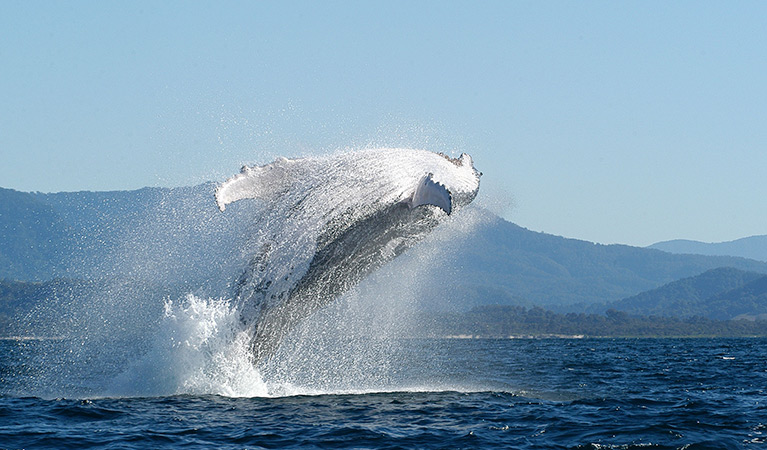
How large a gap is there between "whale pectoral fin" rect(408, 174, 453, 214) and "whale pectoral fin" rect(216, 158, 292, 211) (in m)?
2.55

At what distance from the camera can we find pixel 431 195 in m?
13.6

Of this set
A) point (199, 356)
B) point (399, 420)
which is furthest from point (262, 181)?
point (399, 420)

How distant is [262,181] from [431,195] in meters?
3.32

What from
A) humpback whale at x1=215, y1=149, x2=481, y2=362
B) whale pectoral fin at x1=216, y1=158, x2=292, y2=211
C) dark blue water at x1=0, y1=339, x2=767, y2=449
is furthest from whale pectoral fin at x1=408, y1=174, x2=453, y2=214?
dark blue water at x1=0, y1=339, x2=767, y2=449

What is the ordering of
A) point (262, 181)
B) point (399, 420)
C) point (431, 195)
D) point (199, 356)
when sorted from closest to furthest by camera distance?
1. point (399, 420)
2. point (431, 195)
3. point (262, 181)
4. point (199, 356)

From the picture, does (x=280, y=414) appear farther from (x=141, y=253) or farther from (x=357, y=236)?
(x=141, y=253)

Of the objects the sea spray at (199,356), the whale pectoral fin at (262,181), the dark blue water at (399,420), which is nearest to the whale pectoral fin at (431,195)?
the whale pectoral fin at (262,181)

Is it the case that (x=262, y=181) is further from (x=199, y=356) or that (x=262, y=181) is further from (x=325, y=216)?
(x=199, y=356)

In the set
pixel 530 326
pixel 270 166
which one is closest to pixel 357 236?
pixel 270 166

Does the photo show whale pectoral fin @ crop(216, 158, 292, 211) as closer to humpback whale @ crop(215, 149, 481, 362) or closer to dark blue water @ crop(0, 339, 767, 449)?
humpback whale @ crop(215, 149, 481, 362)

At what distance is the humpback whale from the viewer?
14414 mm

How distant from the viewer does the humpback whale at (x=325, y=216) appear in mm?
14414

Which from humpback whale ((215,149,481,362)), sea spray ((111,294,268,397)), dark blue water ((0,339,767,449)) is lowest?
dark blue water ((0,339,767,449))

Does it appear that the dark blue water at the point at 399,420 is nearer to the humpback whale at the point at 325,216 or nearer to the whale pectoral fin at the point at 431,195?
the humpback whale at the point at 325,216
